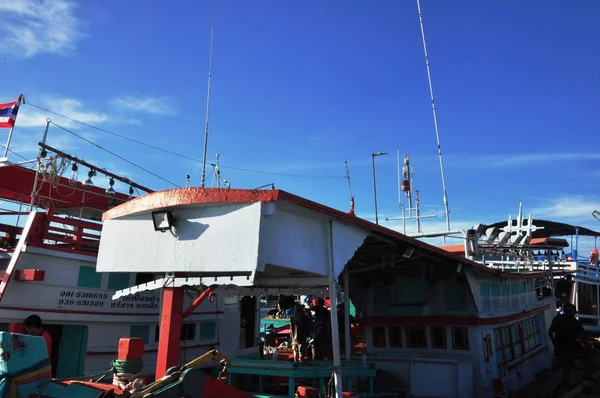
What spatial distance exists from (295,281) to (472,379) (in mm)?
4748

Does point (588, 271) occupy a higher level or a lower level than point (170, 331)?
higher

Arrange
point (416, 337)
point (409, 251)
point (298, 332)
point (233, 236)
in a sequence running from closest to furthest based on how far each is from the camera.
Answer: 1. point (233, 236)
2. point (409, 251)
3. point (298, 332)
4. point (416, 337)

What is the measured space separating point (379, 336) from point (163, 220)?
657 cm

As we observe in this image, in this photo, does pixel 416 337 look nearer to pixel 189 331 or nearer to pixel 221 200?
pixel 189 331

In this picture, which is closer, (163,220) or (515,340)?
(163,220)

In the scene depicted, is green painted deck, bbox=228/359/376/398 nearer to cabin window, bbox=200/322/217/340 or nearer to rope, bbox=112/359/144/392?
rope, bbox=112/359/144/392

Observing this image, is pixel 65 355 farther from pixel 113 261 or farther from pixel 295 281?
pixel 295 281

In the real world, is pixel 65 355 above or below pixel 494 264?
below

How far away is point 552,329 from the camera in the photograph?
10258mm

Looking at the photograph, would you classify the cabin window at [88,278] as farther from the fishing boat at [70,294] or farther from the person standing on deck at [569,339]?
the person standing on deck at [569,339]

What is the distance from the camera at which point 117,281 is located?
11188 mm

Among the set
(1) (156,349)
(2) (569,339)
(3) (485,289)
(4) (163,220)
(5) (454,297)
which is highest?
(4) (163,220)

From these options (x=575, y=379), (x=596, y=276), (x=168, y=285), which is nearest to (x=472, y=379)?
(x=575, y=379)

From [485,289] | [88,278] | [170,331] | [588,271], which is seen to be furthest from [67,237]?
[588,271]
